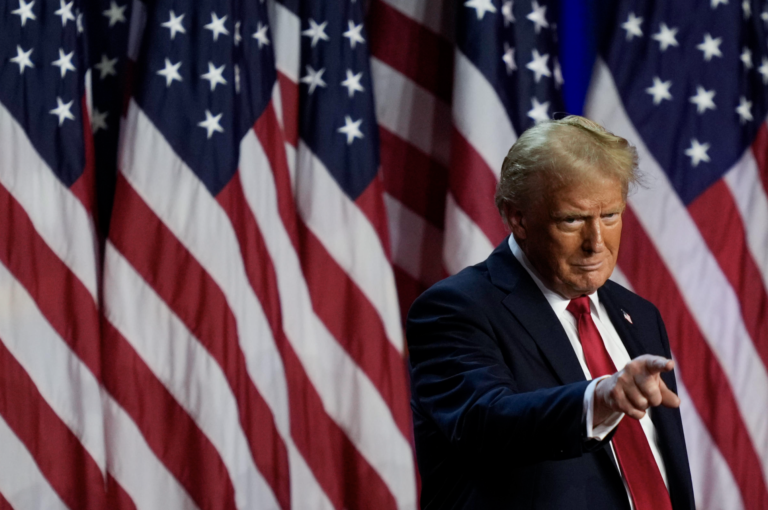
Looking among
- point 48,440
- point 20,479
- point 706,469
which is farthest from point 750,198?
point 20,479

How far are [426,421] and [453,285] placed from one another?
0.25 meters

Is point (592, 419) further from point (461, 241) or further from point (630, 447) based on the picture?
point (461, 241)

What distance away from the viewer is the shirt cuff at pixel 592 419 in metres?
1.23

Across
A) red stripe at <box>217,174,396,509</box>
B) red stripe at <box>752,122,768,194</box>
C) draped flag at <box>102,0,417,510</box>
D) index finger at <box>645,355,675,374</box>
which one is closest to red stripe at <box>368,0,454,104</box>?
draped flag at <box>102,0,417,510</box>

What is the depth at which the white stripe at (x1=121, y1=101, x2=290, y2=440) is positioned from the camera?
127 inches

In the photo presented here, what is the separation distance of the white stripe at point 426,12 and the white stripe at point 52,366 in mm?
1854

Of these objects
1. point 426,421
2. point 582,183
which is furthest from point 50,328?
point 582,183

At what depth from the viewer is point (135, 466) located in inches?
125

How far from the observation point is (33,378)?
309 centimetres

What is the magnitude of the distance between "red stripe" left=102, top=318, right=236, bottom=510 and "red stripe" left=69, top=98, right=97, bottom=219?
46 cm

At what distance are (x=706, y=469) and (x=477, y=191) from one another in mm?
1444

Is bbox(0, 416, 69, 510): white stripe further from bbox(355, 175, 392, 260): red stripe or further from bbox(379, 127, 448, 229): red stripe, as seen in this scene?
bbox(379, 127, 448, 229): red stripe

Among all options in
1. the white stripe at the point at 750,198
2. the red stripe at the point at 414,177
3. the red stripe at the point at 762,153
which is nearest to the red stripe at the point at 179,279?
the red stripe at the point at 414,177

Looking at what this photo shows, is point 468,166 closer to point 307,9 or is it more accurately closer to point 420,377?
Answer: point 307,9
